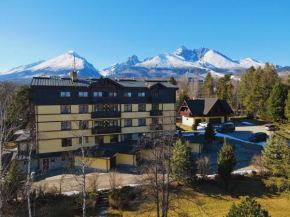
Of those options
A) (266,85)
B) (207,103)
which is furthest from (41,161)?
(266,85)

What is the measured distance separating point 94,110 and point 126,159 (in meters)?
9.65

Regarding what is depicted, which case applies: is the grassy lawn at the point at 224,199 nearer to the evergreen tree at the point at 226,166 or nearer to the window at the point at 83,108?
the evergreen tree at the point at 226,166

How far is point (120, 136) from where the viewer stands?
113 ft

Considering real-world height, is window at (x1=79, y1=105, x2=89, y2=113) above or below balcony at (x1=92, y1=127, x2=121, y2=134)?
above

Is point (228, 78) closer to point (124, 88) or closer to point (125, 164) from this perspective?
point (124, 88)

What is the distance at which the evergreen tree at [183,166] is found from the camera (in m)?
20.5

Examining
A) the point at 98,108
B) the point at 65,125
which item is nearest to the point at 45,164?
the point at 65,125

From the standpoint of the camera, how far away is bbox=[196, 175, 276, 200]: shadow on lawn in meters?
20.1

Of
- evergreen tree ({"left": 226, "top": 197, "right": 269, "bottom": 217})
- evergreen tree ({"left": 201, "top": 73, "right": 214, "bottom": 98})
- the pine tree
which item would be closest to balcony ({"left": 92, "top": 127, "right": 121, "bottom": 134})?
the pine tree

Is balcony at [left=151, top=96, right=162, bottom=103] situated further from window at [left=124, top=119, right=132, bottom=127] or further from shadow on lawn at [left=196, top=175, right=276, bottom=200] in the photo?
shadow on lawn at [left=196, top=175, right=276, bottom=200]

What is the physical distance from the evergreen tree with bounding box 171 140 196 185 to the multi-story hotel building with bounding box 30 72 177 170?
5318mm

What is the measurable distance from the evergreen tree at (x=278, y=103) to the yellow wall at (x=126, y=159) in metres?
38.1

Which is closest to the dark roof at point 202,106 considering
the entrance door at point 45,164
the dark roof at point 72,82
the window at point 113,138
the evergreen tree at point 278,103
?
the evergreen tree at point 278,103

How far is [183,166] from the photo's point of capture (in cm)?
2048
